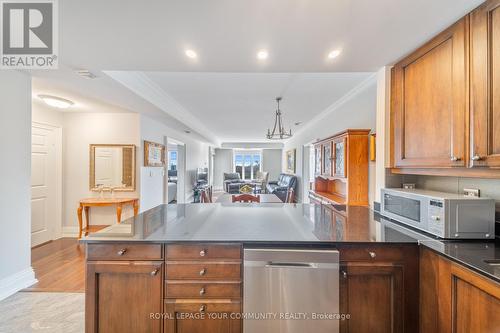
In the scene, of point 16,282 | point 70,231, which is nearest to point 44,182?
point 70,231

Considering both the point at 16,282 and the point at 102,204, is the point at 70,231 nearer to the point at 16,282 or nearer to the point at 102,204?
the point at 102,204

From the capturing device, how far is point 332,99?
3973mm

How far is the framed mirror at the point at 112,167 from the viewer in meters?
4.06

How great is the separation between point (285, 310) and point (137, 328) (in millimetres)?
938

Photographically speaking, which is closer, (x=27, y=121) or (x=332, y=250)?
(x=332, y=250)

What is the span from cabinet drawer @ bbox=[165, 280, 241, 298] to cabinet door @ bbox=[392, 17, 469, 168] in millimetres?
1618

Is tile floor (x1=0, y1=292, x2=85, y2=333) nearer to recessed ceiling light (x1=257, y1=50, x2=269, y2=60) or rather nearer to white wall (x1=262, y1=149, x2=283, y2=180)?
recessed ceiling light (x1=257, y1=50, x2=269, y2=60)

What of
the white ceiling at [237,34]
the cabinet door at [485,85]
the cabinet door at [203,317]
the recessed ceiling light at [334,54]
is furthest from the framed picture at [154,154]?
the cabinet door at [485,85]

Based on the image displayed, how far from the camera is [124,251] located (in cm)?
137

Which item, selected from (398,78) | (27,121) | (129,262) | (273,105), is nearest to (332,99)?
(273,105)

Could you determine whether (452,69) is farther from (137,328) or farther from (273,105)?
(273,105)

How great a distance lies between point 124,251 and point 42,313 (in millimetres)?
1541

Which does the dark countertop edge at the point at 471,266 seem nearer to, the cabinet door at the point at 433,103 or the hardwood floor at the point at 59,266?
the cabinet door at the point at 433,103

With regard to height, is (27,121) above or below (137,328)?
above
